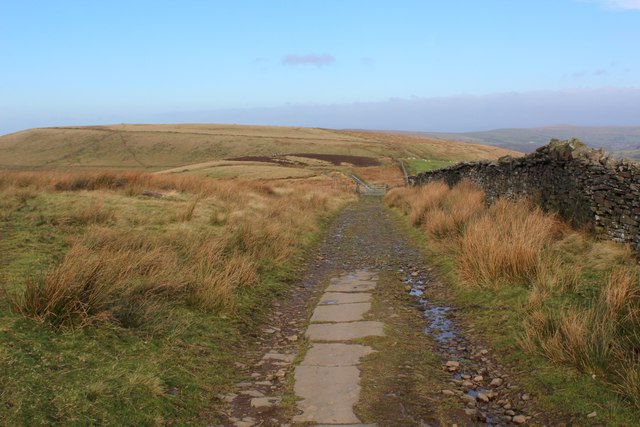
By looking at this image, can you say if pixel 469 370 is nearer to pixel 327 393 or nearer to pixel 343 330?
pixel 327 393

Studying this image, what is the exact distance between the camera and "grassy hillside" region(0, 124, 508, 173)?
8038cm

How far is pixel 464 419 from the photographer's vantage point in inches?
164

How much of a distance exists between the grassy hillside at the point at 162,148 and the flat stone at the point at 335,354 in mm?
68985

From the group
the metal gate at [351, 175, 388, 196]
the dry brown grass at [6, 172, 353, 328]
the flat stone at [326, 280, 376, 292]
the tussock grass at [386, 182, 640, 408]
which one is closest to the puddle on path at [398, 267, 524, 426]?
the tussock grass at [386, 182, 640, 408]

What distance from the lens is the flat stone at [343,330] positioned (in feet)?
19.8

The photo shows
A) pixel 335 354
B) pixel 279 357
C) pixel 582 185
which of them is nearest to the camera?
pixel 335 354

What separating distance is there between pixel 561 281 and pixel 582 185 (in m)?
4.06

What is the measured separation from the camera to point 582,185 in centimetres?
990

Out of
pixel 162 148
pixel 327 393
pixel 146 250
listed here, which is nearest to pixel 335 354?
pixel 327 393

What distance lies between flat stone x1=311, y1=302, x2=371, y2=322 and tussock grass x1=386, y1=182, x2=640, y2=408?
65.2 inches

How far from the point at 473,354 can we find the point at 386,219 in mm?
14254

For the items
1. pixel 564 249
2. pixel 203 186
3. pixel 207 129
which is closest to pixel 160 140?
pixel 207 129

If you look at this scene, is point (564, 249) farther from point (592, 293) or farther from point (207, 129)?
point (207, 129)

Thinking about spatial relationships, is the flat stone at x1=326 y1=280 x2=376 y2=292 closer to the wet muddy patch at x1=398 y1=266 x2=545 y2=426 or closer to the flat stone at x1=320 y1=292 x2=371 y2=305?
the flat stone at x1=320 y1=292 x2=371 y2=305
